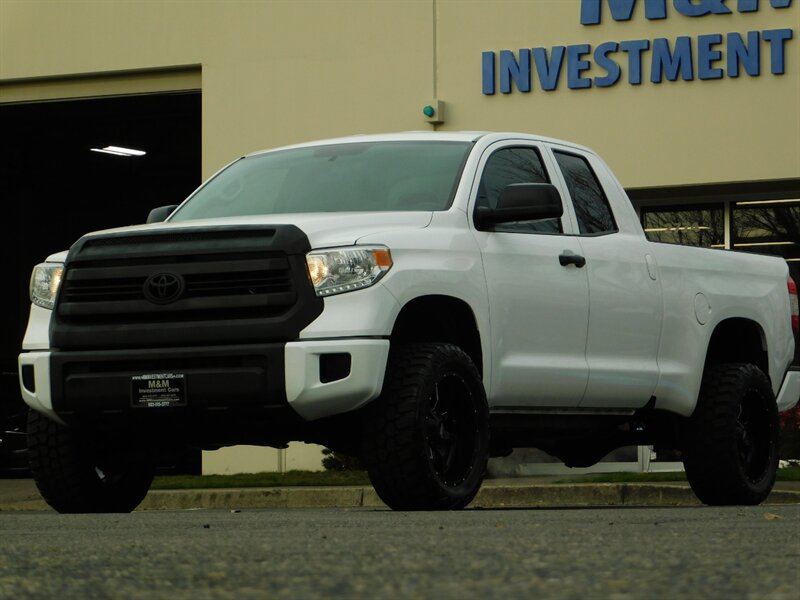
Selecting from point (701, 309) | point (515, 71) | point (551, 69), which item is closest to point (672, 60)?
point (551, 69)

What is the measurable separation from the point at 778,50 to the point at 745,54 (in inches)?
13.9

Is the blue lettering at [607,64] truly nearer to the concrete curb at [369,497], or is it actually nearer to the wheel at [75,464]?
the concrete curb at [369,497]

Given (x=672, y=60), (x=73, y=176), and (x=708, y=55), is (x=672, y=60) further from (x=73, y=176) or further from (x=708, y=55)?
(x=73, y=176)

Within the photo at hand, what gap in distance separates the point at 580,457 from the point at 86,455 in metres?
3.19

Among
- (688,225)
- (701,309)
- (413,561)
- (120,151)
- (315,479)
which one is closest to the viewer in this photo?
(413,561)

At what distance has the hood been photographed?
315 inches

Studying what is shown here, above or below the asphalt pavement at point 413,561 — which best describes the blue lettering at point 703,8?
above

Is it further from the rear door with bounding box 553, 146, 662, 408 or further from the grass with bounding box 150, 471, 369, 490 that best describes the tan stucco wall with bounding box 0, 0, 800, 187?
the rear door with bounding box 553, 146, 662, 408

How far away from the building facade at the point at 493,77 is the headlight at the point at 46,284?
11.1 m

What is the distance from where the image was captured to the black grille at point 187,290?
311 inches

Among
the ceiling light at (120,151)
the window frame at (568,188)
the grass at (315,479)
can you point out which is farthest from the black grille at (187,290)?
the ceiling light at (120,151)

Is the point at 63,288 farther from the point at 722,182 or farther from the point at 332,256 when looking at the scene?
the point at 722,182

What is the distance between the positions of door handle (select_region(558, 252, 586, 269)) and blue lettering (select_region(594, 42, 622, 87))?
999 centimetres

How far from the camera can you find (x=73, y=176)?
3588 centimetres
